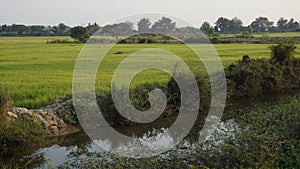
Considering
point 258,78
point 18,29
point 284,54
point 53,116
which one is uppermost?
point 18,29

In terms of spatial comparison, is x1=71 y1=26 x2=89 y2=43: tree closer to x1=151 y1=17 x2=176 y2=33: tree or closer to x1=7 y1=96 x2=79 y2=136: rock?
x1=151 y1=17 x2=176 y2=33: tree

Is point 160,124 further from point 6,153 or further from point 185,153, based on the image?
point 6,153

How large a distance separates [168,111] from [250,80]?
14.6 feet

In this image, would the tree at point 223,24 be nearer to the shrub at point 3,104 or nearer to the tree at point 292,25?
the tree at point 292,25

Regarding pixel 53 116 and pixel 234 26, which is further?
pixel 234 26

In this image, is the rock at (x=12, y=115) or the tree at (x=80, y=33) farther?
the tree at (x=80, y=33)

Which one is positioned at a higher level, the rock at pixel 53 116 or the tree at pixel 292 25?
the tree at pixel 292 25

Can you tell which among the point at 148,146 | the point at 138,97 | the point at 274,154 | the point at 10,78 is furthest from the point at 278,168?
the point at 10,78

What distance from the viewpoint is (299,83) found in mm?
15695

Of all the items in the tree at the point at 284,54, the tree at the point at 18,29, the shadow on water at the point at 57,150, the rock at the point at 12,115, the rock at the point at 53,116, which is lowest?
the shadow on water at the point at 57,150

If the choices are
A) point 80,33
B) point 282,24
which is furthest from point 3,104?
point 282,24

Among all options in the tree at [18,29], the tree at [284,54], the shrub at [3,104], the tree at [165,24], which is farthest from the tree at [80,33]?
the shrub at [3,104]

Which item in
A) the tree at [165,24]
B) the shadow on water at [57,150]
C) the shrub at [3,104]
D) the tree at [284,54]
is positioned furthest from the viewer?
the tree at [165,24]

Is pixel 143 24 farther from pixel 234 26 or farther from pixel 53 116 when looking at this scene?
pixel 234 26
